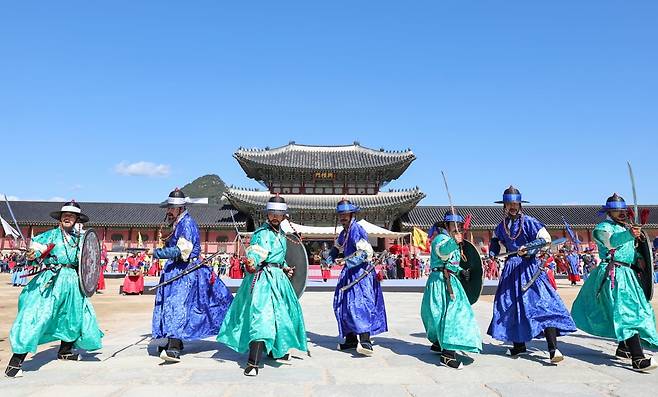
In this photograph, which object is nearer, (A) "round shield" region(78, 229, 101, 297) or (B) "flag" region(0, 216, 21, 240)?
(A) "round shield" region(78, 229, 101, 297)

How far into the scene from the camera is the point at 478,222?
1310 inches

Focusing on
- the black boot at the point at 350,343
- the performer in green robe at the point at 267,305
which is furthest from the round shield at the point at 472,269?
the performer in green robe at the point at 267,305

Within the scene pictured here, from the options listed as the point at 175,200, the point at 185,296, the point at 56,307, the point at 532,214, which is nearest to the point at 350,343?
the point at 185,296

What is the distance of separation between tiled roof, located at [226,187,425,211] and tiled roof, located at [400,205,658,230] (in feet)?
8.40

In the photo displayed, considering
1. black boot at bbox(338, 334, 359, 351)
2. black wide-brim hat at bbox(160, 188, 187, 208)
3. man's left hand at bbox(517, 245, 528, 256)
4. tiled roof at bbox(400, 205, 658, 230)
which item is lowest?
black boot at bbox(338, 334, 359, 351)

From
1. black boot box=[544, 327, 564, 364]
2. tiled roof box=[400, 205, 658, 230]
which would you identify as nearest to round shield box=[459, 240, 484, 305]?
black boot box=[544, 327, 564, 364]

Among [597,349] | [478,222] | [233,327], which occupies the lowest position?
[597,349]

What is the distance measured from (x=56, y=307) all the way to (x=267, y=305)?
2125 mm

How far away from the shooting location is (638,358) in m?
4.24

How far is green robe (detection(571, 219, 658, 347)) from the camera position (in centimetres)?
443

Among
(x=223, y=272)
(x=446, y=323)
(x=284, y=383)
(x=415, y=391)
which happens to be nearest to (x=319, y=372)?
(x=284, y=383)

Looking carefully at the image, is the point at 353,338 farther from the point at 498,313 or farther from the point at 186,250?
the point at 186,250

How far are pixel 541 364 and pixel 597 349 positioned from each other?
132cm

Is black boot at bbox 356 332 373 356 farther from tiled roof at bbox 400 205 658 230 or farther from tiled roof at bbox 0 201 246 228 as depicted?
tiled roof at bbox 0 201 246 228
